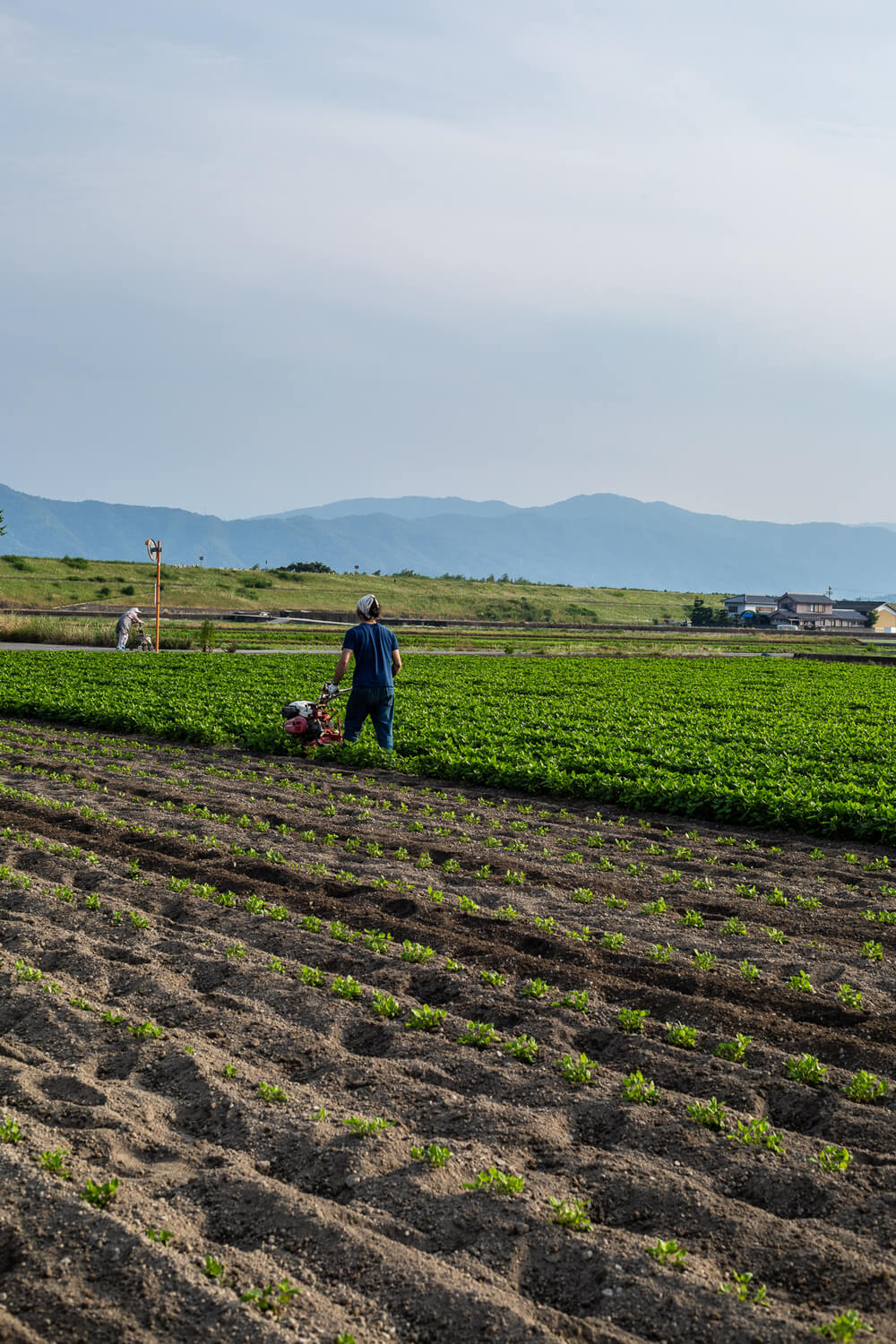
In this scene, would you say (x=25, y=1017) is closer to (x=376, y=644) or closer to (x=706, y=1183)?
(x=706, y=1183)

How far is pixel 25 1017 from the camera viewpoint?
6.24 metres

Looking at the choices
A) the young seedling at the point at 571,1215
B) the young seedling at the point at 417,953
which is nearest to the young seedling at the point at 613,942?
the young seedling at the point at 417,953

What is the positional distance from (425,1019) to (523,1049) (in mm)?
687

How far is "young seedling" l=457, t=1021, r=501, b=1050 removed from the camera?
19.9 ft

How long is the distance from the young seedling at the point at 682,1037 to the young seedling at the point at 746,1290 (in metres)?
2.02

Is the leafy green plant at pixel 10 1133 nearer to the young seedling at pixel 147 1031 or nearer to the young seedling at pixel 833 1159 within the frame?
the young seedling at pixel 147 1031

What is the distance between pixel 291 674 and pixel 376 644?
15.7 metres

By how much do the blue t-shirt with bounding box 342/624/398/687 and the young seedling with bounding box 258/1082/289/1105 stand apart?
10249mm

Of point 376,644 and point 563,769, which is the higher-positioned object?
point 376,644

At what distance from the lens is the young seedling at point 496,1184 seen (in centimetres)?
456

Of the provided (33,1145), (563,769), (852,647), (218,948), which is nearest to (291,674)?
(563,769)

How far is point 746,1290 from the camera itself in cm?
395

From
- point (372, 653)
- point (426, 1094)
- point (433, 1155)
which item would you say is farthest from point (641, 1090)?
point (372, 653)

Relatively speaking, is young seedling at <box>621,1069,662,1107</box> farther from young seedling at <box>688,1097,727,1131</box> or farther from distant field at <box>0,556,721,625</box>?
distant field at <box>0,556,721,625</box>
